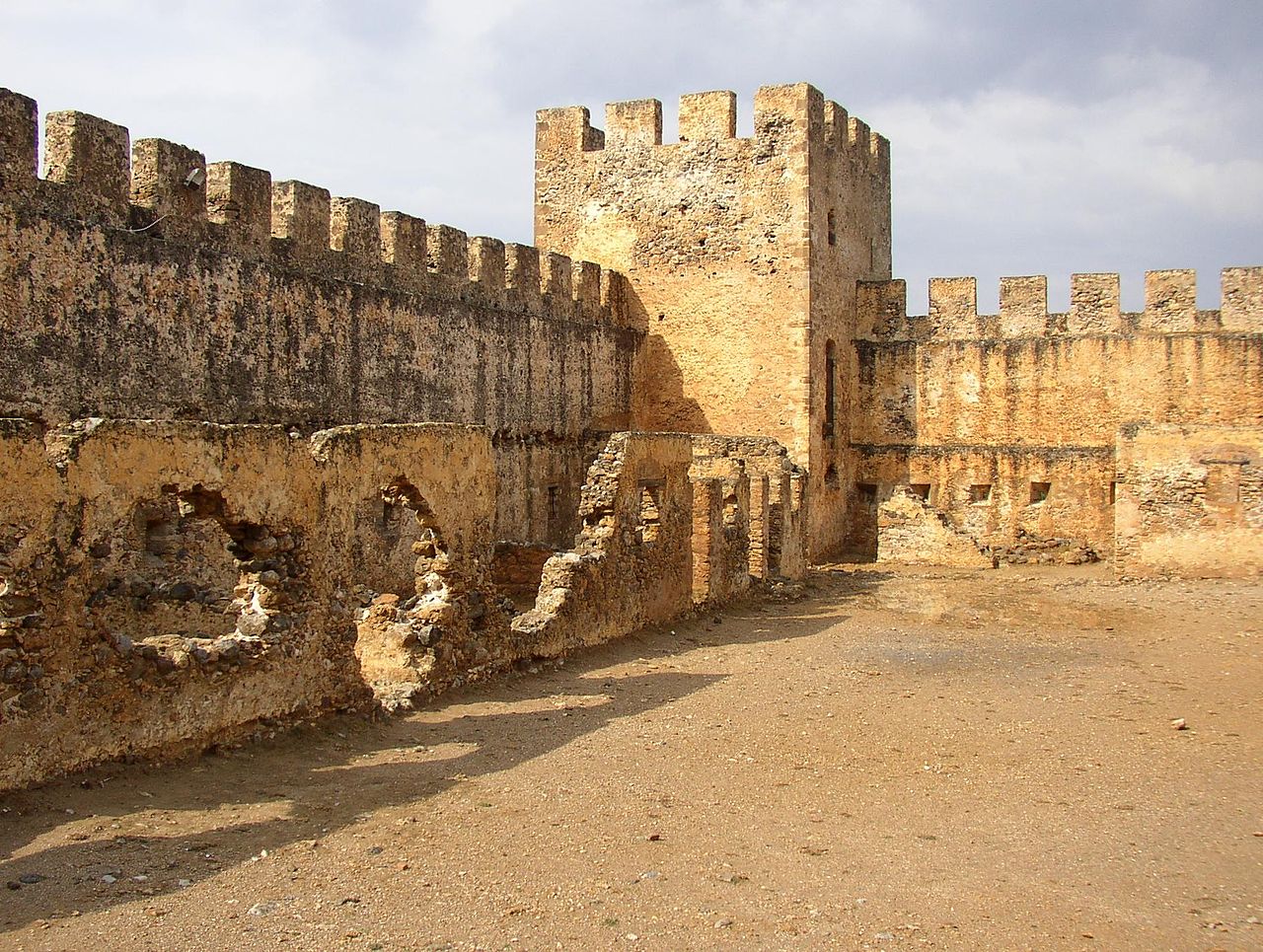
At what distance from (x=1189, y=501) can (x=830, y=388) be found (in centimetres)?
627

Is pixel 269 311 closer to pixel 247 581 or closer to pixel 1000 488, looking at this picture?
pixel 247 581

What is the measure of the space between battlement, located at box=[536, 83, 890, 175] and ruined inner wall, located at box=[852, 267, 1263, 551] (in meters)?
3.00

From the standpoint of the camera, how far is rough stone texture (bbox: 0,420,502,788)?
690 centimetres

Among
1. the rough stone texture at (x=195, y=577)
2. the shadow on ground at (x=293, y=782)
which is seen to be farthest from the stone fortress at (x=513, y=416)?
the shadow on ground at (x=293, y=782)

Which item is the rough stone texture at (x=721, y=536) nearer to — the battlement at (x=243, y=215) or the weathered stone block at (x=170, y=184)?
the battlement at (x=243, y=215)

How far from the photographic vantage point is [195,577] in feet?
39.2

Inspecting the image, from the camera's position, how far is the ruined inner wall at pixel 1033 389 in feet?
70.7

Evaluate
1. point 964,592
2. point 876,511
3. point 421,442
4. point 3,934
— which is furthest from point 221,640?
point 876,511

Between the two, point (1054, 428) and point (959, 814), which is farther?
point (1054, 428)

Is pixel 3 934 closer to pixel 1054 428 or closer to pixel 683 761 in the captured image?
pixel 683 761

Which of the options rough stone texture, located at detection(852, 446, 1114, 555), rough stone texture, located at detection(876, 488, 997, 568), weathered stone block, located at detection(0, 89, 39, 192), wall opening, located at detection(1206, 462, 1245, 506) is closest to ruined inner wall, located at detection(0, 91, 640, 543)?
weathered stone block, located at detection(0, 89, 39, 192)

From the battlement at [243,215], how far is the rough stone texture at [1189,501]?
8912 millimetres

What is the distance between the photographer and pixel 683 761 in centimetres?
822

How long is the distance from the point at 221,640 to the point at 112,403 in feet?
16.2
